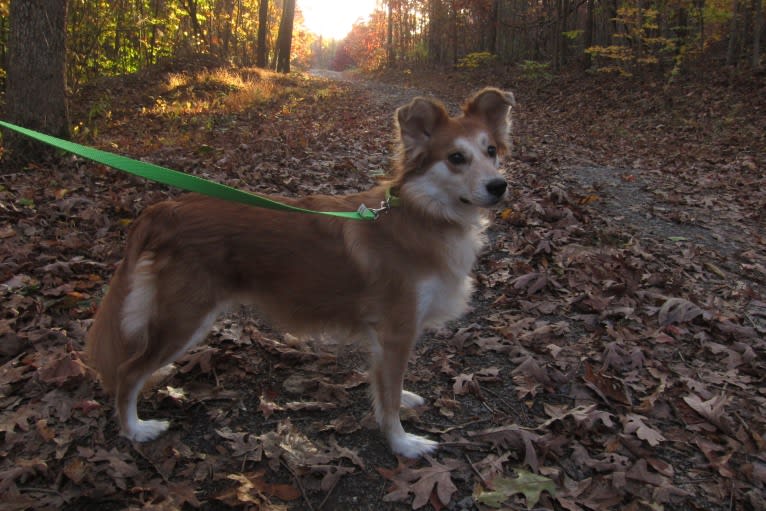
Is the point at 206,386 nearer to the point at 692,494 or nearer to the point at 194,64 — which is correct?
the point at 692,494

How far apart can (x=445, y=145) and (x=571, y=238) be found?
3.53 meters

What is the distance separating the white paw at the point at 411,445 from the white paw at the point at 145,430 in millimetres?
1514

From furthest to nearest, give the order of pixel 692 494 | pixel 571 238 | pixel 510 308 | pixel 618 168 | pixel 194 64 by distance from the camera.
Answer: pixel 194 64 → pixel 618 168 → pixel 571 238 → pixel 510 308 → pixel 692 494

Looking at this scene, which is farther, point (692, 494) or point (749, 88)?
point (749, 88)

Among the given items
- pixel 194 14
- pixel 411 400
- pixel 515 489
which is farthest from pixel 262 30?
pixel 515 489

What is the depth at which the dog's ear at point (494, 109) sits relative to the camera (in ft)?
12.1

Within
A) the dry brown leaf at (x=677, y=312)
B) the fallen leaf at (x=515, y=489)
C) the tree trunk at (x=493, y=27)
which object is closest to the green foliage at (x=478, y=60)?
the tree trunk at (x=493, y=27)

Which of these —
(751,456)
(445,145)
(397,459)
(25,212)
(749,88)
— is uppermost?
(749,88)

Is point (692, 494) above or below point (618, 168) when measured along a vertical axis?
below

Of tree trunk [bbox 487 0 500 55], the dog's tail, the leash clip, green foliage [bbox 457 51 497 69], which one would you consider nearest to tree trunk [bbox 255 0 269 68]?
green foliage [bbox 457 51 497 69]

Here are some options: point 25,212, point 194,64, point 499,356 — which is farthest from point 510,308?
point 194,64

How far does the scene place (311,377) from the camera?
4016 millimetres

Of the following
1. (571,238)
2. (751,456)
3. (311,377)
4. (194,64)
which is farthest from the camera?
(194,64)

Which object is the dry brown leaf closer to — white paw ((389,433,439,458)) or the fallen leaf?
the fallen leaf
